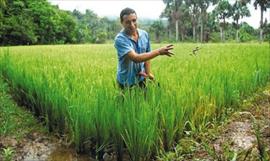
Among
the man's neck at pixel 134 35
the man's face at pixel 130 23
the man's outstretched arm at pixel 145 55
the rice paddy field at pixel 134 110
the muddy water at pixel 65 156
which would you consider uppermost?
the man's face at pixel 130 23

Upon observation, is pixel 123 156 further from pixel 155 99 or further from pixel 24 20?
pixel 24 20

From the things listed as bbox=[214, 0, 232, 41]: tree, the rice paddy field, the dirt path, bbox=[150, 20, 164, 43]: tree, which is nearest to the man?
the rice paddy field

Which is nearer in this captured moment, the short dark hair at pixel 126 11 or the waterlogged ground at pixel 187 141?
the waterlogged ground at pixel 187 141

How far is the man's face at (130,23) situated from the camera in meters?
3.65

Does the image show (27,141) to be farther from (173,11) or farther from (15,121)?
(173,11)

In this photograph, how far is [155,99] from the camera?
3.39 metres

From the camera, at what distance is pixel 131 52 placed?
3.65m

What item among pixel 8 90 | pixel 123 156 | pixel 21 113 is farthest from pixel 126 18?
pixel 8 90

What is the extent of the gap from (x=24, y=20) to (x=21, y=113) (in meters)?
29.1

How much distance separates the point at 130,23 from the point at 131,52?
0.25 metres

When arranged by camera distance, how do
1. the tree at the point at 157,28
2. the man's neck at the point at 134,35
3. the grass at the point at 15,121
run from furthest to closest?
the tree at the point at 157,28
the grass at the point at 15,121
the man's neck at the point at 134,35

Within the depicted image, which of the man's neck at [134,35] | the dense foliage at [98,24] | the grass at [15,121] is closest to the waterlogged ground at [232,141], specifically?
the man's neck at [134,35]

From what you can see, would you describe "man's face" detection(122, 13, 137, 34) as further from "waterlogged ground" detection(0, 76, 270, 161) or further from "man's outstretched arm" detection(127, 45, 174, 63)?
"waterlogged ground" detection(0, 76, 270, 161)

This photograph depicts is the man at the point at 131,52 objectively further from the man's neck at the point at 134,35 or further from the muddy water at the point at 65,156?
the muddy water at the point at 65,156
